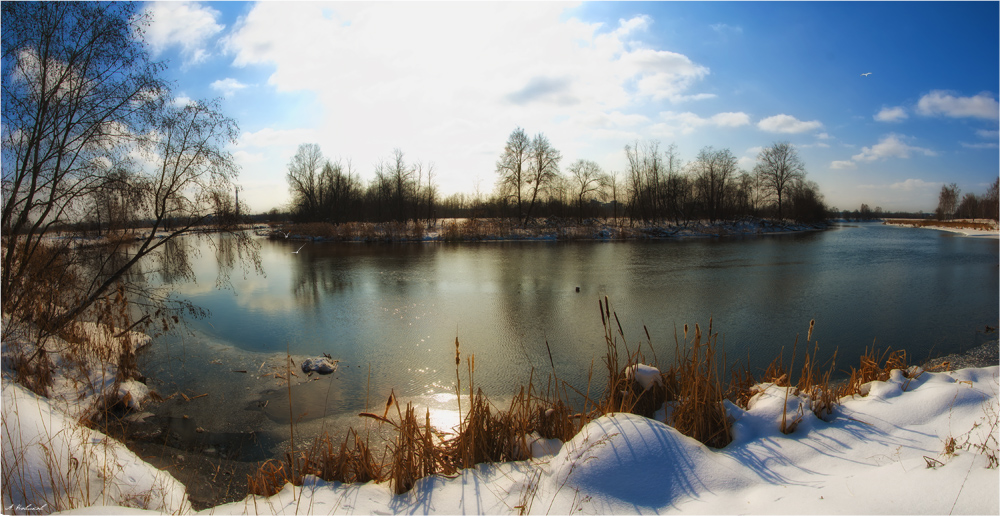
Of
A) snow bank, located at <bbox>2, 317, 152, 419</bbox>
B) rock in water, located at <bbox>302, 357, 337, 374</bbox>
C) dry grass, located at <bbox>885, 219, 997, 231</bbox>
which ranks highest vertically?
dry grass, located at <bbox>885, 219, 997, 231</bbox>

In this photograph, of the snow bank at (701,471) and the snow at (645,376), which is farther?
the snow at (645,376)

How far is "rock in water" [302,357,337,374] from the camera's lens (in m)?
6.25

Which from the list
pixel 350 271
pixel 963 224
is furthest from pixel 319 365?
pixel 963 224

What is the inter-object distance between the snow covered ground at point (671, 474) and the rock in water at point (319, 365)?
9.17 ft

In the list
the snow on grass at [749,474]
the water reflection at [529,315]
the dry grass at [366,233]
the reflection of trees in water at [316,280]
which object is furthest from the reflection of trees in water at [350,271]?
the snow on grass at [749,474]

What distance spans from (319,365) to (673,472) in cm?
507

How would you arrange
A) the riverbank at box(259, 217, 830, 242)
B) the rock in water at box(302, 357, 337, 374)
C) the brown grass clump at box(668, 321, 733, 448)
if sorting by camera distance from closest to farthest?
1. the brown grass clump at box(668, 321, 733, 448)
2. the rock in water at box(302, 357, 337, 374)
3. the riverbank at box(259, 217, 830, 242)

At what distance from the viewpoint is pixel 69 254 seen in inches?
240

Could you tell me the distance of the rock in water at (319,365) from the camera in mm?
6246

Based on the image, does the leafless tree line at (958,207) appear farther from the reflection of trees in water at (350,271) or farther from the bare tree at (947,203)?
the reflection of trees in water at (350,271)

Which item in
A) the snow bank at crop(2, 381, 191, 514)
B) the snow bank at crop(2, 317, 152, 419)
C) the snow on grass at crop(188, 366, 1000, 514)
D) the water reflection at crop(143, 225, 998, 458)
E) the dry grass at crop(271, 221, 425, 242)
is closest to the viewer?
the snow on grass at crop(188, 366, 1000, 514)

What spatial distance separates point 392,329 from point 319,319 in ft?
6.14

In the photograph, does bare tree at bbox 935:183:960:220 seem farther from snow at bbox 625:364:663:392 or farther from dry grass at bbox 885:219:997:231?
snow at bbox 625:364:663:392

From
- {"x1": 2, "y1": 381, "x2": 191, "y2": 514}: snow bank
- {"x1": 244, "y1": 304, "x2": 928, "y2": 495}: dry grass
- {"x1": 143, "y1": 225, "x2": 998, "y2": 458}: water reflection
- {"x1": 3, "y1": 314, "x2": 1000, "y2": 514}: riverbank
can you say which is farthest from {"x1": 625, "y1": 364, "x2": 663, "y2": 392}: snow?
{"x1": 2, "y1": 381, "x2": 191, "y2": 514}: snow bank
